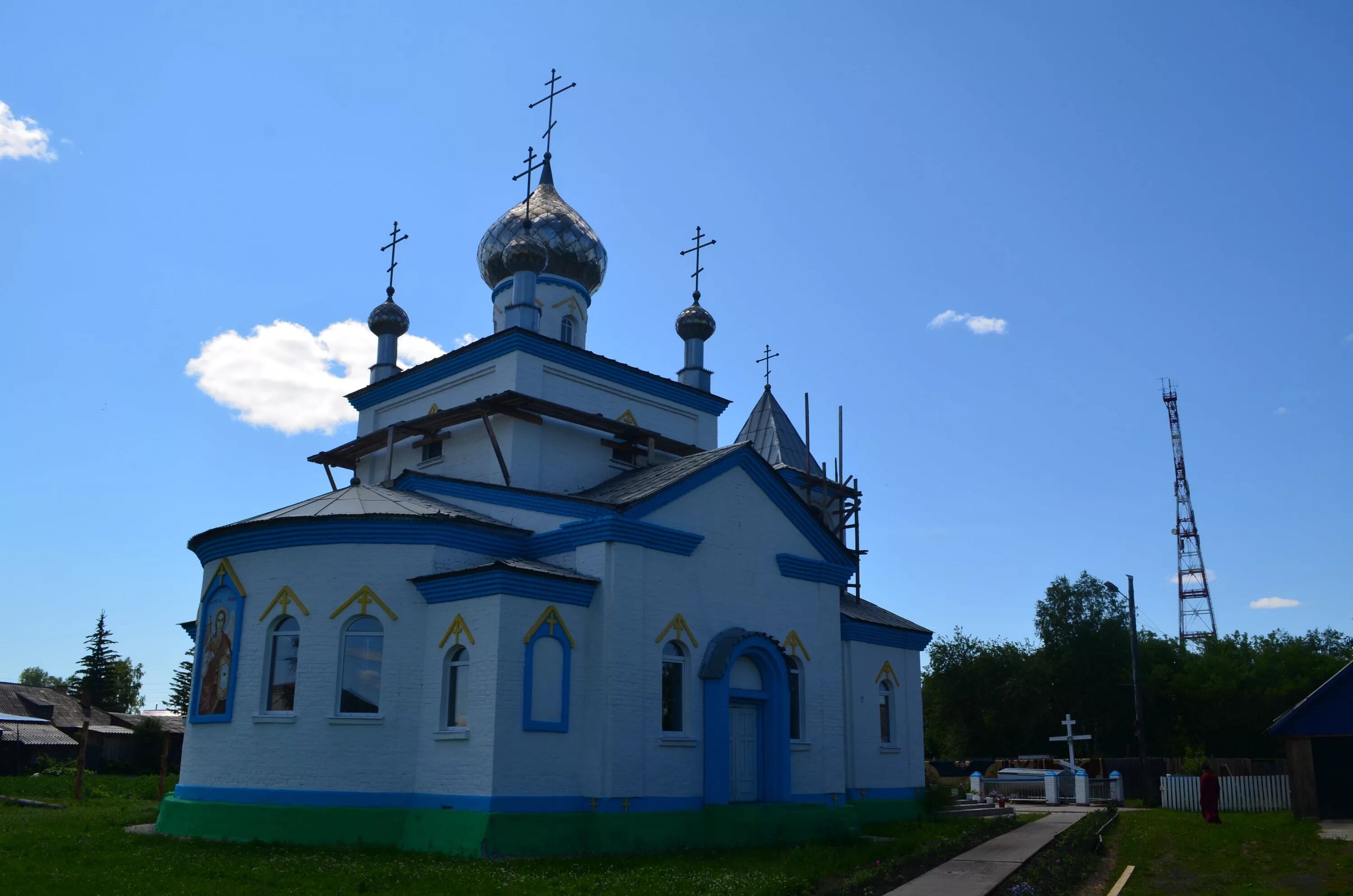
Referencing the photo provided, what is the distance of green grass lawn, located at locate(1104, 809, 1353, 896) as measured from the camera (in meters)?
12.0

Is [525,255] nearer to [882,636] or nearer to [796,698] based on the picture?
[796,698]

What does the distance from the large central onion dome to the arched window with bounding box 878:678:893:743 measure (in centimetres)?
985

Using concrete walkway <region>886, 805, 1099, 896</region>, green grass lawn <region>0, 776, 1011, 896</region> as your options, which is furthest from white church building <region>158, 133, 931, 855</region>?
concrete walkway <region>886, 805, 1099, 896</region>

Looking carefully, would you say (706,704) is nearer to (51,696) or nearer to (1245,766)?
(1245,766)

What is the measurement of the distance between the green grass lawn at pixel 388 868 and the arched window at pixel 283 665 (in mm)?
1889

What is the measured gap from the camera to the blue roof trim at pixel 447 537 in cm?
1549

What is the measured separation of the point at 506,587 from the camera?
14.5 meters

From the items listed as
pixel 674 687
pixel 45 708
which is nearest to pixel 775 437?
pixel 674 687

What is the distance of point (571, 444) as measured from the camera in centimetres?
1955

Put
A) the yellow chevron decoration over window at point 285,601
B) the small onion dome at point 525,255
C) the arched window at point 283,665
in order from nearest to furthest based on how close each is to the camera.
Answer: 1. the arched window at point 283,665
2. the yellow chevron decoration over window at point 285,601
3. the small onion dome at point 525,255

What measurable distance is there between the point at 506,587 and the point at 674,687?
320cm

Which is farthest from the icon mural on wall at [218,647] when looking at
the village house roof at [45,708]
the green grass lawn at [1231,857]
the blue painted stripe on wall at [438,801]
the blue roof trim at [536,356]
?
the village house roof at [45,708]

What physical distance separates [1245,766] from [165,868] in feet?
80.7

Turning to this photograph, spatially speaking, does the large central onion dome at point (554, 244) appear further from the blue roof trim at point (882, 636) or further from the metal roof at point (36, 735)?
the metal roof at point (36, 735)
